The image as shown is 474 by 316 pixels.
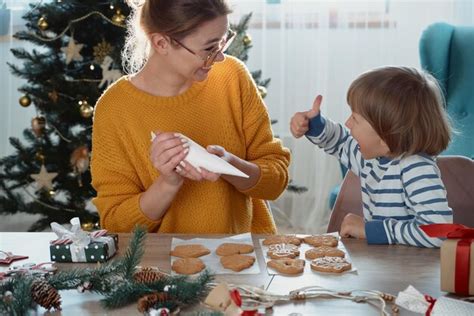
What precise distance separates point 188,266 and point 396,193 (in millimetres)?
557

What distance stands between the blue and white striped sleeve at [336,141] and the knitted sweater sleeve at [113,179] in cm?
45

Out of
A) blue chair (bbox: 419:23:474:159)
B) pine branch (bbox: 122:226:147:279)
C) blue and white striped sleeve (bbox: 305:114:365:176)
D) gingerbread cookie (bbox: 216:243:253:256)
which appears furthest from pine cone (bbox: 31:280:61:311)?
blue chair (bbox: 419:23:474:159)

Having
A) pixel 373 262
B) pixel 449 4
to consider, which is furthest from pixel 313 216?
pixel 373 262

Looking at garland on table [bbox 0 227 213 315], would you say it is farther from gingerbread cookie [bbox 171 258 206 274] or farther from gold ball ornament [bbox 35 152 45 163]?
gold ball ornament [bbox 35 152 45 163]

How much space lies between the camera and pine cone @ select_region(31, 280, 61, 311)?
1.43m

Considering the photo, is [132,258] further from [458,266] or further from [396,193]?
[396,193]

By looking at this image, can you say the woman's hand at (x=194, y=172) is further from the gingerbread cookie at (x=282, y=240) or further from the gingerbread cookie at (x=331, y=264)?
the gingerbread cookie at (x=331, y=264)

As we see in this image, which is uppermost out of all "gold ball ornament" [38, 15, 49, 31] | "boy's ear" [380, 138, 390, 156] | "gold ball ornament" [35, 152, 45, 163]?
"gold ball ornament" [38, 15, 49, 31]

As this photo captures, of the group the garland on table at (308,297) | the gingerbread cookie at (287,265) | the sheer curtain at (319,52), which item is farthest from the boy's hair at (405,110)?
the sheer curtain at (319,52)

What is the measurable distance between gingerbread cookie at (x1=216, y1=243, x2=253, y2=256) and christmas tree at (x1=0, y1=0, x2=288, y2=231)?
6.53ft

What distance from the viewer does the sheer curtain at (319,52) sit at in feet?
15.3

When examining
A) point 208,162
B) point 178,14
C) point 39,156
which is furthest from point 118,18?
point 208,162

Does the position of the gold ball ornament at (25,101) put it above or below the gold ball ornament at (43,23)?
below

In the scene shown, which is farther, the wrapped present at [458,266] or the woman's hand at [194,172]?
the woman's hand at [194,172]
